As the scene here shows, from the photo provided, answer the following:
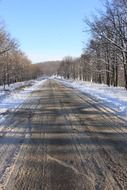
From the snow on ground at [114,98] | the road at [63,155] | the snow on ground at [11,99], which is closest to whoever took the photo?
the road at [63,155]

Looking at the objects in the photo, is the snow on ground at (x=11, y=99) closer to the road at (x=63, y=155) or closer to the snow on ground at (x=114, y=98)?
the road at (x=63, y=155)

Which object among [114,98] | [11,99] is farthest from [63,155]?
[11,99]

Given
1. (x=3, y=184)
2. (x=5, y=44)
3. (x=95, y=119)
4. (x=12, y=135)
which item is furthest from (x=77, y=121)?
(x=5, y=44)

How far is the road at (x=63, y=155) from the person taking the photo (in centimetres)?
490

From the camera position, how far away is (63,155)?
6457 millimetres

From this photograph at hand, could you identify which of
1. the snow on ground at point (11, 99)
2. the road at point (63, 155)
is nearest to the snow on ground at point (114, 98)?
the road at point (63, 155)

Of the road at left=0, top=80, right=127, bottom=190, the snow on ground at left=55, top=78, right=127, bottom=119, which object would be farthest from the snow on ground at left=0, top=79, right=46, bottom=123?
the snow on ground at left=55, top=78, right=127, bottom=119

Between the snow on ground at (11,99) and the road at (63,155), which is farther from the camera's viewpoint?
the snow on ground at (11,99)

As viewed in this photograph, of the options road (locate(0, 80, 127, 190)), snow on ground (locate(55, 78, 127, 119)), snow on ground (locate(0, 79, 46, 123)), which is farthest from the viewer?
snow on ground (locate(0, 79, 46, 123))

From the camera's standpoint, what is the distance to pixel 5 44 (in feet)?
131

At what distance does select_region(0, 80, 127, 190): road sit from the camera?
490cm

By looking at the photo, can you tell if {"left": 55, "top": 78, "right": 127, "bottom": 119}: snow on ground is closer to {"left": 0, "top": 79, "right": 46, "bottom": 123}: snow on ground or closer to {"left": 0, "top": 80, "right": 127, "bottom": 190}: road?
{"left": 0, "top": 80, "right": 127, "bottom": 190}: road

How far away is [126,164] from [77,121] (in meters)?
5.32

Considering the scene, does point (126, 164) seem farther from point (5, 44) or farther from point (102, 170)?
point (5, 44)
